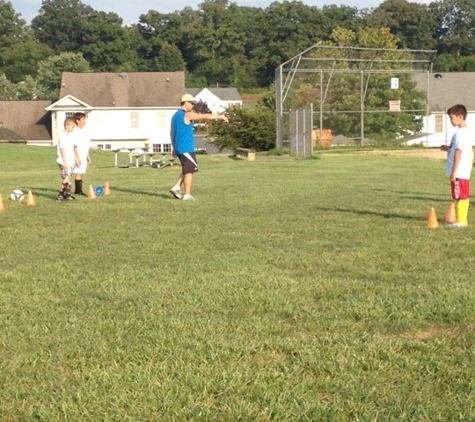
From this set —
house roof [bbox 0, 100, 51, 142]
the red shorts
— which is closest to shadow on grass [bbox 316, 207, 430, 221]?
the red shorts

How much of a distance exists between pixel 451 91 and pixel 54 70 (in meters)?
48.7

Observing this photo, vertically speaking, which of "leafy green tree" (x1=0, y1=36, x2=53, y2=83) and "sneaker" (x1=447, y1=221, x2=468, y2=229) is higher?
"leafy green tree" (x1=0, y1=36, x2=53, y2=83)

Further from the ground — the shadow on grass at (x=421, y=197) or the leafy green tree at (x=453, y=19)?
the leafy green tree at (x=453, y=19)

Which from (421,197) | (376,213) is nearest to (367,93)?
(421,197)

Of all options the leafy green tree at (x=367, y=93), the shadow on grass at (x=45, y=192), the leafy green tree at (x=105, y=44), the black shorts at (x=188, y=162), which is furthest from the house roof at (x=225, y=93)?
the black shorts at (x=188, y=162)

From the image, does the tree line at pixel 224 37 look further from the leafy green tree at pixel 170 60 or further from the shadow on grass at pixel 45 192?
the shadow on grass at pixel 45 192

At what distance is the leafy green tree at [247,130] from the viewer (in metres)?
40.1

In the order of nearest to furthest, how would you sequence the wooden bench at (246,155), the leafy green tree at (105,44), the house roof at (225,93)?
the wooden bench at (246,155) < the house roof at (225,93) < the leafy green tree at (105,44)

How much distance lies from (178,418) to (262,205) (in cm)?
910

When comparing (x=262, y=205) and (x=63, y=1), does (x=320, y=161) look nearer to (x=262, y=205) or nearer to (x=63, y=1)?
(x=262, y=205)

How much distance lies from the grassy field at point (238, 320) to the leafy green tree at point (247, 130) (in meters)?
30.1

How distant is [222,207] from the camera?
12.0 m

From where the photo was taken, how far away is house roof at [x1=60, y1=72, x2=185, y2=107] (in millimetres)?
68312

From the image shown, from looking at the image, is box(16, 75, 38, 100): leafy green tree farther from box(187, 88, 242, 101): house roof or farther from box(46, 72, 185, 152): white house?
box(187, 88, 242, 101): house roof
